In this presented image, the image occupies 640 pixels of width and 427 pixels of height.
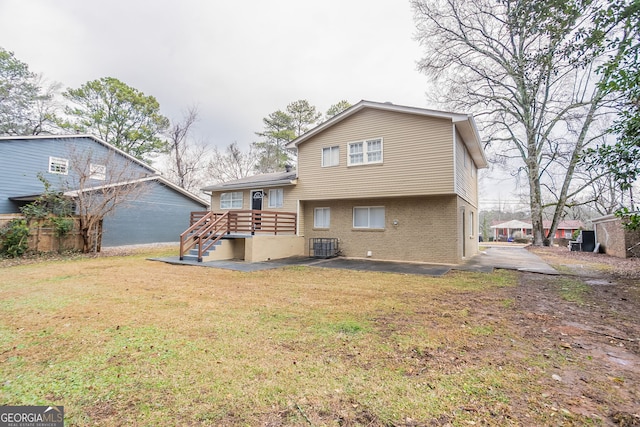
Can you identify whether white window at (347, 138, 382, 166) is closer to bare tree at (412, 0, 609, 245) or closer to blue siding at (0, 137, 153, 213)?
bare tree at (412, 0, 609, 245)

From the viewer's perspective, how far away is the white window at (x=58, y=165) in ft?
56.7

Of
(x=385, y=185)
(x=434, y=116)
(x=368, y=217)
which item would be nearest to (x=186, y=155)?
(x=368, y=217)

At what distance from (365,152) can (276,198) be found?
5.30 m

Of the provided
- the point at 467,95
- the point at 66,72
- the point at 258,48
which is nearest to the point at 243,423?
the point at 258,48

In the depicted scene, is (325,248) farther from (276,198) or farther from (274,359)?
(274,359)

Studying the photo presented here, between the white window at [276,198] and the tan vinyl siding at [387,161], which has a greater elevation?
the tan vinyl siding at [387,161]

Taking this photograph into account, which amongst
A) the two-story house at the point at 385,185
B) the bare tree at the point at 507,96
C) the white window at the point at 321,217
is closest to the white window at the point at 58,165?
the two-story house at the point at 385,185

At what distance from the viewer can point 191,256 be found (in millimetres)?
11609

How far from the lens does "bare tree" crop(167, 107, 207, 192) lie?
27859mm

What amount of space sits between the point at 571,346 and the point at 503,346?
33.7 inches

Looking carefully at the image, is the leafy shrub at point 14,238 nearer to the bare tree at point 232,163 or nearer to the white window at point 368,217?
the white window at point 368,217

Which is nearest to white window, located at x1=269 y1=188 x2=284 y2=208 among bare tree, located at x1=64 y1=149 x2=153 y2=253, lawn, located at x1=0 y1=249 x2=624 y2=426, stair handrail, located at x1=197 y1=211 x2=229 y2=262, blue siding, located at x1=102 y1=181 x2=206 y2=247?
stair handrail, located at x1=197 y1=211 x2=229 y2=262

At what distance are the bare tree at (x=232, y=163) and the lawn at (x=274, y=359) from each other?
85.8 feet

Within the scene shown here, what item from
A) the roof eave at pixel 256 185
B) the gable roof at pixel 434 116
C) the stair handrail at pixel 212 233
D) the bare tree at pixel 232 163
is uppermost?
the bare tree at pixel 232 163
